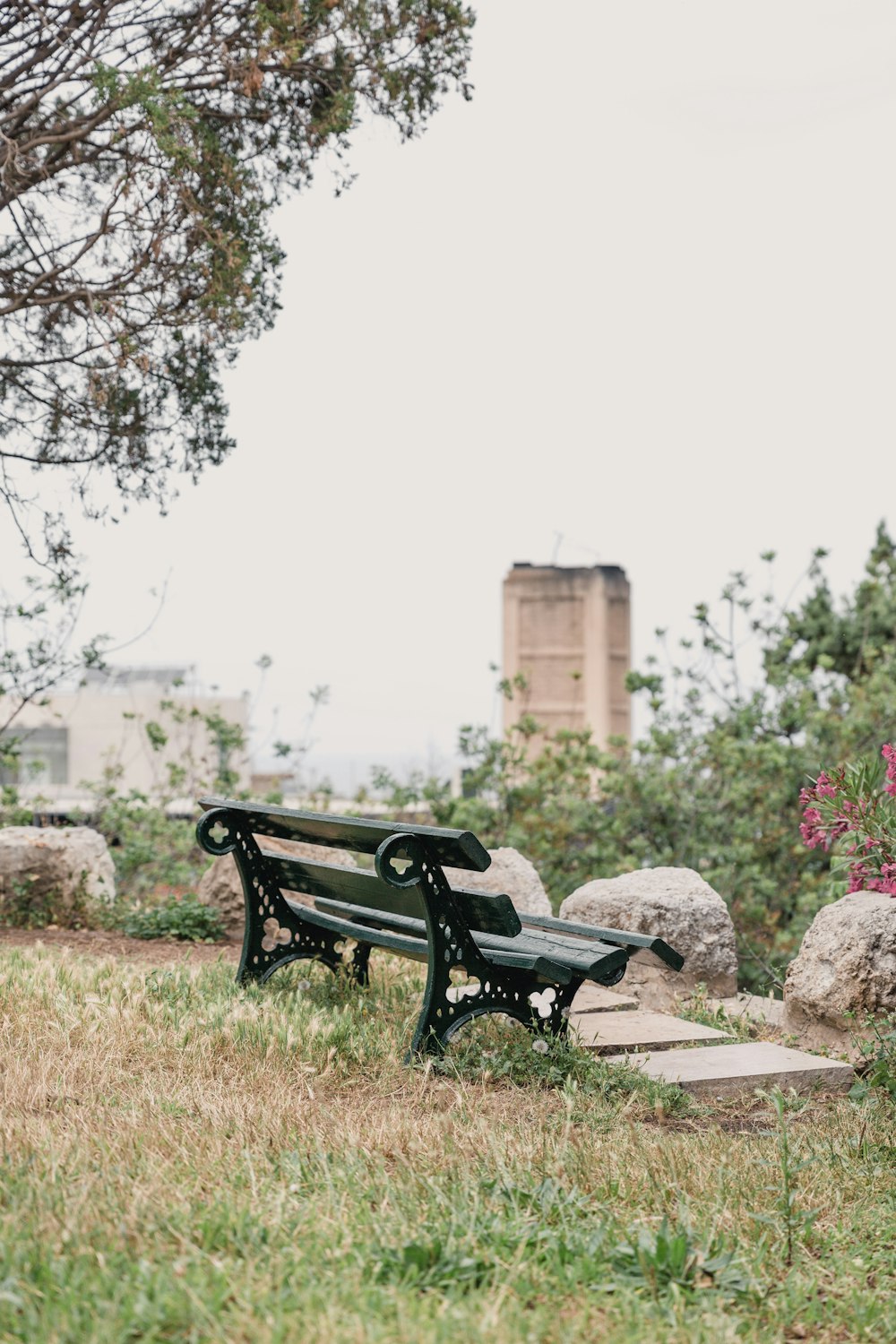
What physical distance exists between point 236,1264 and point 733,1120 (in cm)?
251

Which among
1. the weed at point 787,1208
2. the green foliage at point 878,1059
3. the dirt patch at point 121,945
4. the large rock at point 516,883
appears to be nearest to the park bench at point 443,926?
the green foliage at point 878,1059

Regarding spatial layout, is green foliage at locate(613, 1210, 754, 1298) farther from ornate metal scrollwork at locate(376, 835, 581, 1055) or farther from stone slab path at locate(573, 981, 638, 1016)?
stone slab path at locate(573, 981, 638, 1016)

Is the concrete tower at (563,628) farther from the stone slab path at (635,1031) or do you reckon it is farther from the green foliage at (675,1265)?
the green foliage at (675,1265)

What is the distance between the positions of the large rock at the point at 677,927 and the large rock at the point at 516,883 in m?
0.83

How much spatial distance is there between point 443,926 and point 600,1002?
1.85 metres

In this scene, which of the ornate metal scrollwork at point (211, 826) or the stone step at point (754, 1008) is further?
the stone step at point (754, 1008)

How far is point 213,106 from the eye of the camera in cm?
902

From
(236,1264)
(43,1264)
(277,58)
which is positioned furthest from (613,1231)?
(277,58)

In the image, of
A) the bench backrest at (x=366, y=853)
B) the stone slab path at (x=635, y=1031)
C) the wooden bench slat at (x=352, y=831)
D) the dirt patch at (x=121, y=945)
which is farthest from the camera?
the dirt patch at (x=121, y=945)

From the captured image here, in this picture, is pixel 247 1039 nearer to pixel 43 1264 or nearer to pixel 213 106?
pixel 43 1264

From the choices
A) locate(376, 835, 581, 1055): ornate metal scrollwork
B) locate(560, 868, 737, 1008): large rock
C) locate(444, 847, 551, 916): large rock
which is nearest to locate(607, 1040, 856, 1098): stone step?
locate(376, 835, 581, 1055): ornate metal scrollwork

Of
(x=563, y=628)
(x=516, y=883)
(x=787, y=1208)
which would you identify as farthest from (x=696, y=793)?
(x=563, y=628)

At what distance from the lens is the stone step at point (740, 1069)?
506 cm

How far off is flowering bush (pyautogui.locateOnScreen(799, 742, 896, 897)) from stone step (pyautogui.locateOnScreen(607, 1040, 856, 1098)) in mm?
947
